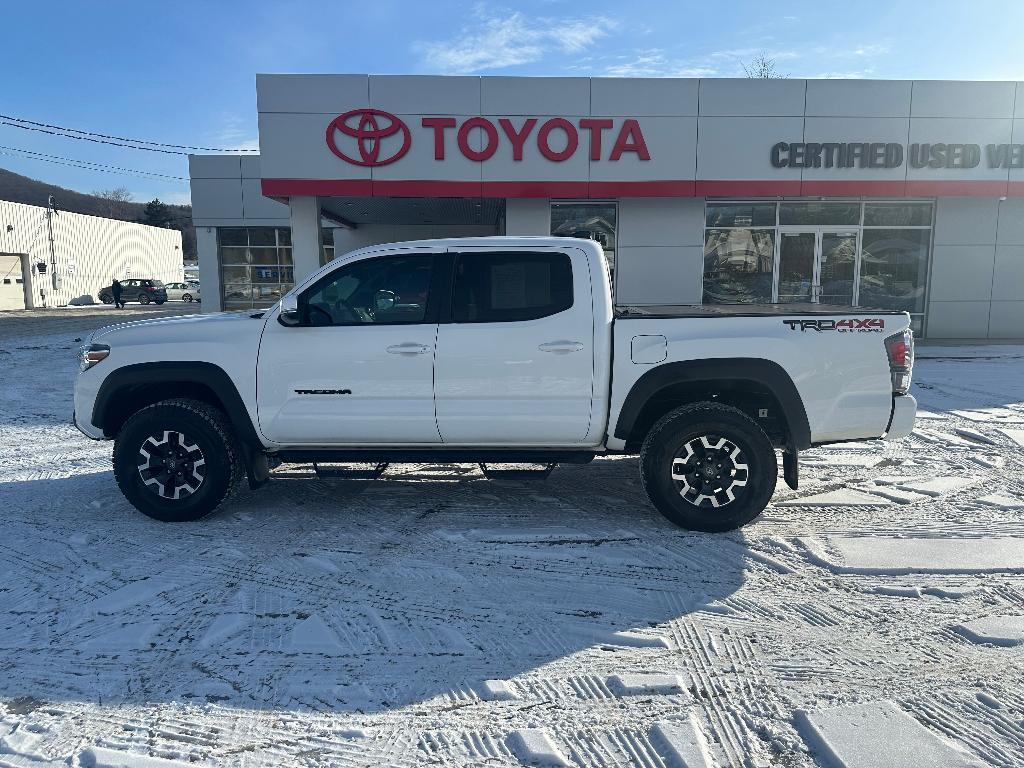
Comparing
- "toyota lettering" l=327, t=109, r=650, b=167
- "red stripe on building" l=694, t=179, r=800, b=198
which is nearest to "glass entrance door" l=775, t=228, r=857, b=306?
"red stripe on building" l=694, t=179, r=800, b=198

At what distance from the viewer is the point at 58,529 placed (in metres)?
4.72

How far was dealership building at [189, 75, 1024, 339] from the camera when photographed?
1338 cm

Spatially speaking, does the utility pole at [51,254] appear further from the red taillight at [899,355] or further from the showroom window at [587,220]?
the red taillight at [899,355]

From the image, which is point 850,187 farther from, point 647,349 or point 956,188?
point 647,349

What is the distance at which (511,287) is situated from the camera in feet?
15.4

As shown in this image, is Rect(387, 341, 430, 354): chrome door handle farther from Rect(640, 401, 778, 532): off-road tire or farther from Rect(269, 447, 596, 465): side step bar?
Rect(640, 401, 778, 532): off-road tire

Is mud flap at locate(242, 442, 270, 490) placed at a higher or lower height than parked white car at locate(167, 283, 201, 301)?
lower

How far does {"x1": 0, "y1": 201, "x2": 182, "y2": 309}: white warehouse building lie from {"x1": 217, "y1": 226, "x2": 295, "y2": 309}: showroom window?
20.9m

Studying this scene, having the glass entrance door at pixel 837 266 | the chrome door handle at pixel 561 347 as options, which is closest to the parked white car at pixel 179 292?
the glass entrance door at pixel 837 266

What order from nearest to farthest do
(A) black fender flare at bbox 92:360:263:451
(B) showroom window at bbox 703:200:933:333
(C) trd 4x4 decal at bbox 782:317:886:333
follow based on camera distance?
(C) trd 4x4 decal at bbox 782:317:886:333 < (A) black fender flare at bbox 92:360:263:451 < (B) showroom window at bbox 703:200:933:333

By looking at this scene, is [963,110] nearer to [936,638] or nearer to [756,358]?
[756,358]

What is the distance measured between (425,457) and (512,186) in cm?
1002

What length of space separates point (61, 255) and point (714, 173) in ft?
147

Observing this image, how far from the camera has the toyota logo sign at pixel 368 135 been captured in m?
13.2
